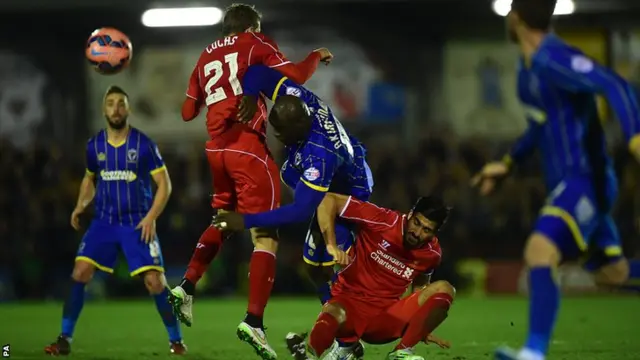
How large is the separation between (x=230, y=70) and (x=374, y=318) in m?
2.09

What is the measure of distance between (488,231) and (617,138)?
123 inches

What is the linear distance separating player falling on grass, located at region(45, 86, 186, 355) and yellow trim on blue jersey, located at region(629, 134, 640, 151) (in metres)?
4.93

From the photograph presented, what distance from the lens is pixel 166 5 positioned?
20.2 metres

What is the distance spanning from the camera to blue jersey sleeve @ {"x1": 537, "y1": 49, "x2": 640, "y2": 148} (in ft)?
17.3

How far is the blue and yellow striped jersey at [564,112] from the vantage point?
215 inches

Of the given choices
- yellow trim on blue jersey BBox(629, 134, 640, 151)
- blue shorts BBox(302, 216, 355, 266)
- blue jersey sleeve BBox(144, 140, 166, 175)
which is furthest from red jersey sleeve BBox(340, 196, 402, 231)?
blue jersey sleeve BBox(144, 140, 166, 175)

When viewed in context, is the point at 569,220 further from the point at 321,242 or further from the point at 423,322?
the point at 321,242

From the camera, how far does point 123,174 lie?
31.1 feet

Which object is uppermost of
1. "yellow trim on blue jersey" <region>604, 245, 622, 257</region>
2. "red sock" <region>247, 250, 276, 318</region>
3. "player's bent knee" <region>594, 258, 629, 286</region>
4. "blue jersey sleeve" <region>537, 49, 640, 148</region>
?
"blue jersey sleeve" <region>537, 49, 640, 148</region>

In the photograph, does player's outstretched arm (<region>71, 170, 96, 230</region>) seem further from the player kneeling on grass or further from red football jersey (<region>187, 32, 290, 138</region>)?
the player kneeling on grass

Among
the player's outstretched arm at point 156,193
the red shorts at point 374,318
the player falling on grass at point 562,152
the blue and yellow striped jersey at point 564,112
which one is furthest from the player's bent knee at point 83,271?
the blue and yellow striped jersey at point 564,112

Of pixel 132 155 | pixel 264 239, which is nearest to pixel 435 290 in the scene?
pixel 264 239

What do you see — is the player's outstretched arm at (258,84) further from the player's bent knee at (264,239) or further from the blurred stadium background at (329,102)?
the blurred stadium background at (329,102)

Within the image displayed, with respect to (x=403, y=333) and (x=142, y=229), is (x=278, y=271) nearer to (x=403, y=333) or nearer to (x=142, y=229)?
(x=142, y=229)
